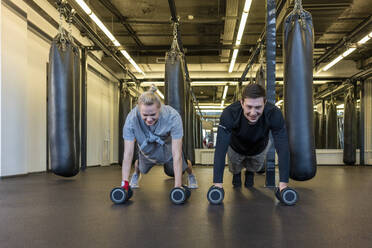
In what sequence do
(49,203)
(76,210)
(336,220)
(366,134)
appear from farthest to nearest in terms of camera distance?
(366,134)
(49,203)
(76,210)
(336,220)

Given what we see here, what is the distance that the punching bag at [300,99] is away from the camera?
9.91 feet

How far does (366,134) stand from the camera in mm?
11273

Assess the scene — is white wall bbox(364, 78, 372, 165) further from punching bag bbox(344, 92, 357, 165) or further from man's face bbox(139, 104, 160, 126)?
man's face bbox(139, 104, 160, 126)

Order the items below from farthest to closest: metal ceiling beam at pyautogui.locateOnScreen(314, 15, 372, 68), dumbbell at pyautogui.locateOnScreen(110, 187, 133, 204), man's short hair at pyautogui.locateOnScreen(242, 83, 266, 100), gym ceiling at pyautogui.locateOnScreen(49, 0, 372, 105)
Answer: metal ceiling beam at pyautogui.locateOnScreen(314, 15, 372, 68) < gym ceiling at pyautogui.locateOnScreen(49, 0, 372, 105) < dumbbell at pyautogui.locateOnScreen(110, 187, 133, 204) < man's short hair at pyautogui.locateOnScreen(242, 83, 266, 100)

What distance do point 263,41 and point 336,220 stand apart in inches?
187

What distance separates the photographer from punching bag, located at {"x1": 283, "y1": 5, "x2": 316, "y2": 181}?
3021mm

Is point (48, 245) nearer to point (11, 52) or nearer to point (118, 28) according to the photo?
point (11, 52)

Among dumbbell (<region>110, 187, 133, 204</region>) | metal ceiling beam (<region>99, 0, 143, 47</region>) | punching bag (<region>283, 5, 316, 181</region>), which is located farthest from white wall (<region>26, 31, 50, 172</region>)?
punching bag (<region>283, 5, 316, 181</region>)

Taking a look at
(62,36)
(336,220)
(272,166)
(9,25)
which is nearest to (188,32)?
(9,25)

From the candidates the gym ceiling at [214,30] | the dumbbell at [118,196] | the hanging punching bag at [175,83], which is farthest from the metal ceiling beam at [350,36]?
the dumbbell at [118,196]

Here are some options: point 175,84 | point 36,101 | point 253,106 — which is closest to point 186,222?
point 253,106

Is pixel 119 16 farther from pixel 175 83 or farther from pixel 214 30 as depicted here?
pixel 175 83

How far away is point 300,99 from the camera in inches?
119

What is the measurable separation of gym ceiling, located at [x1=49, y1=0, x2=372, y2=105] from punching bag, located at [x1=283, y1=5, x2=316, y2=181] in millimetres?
1983
